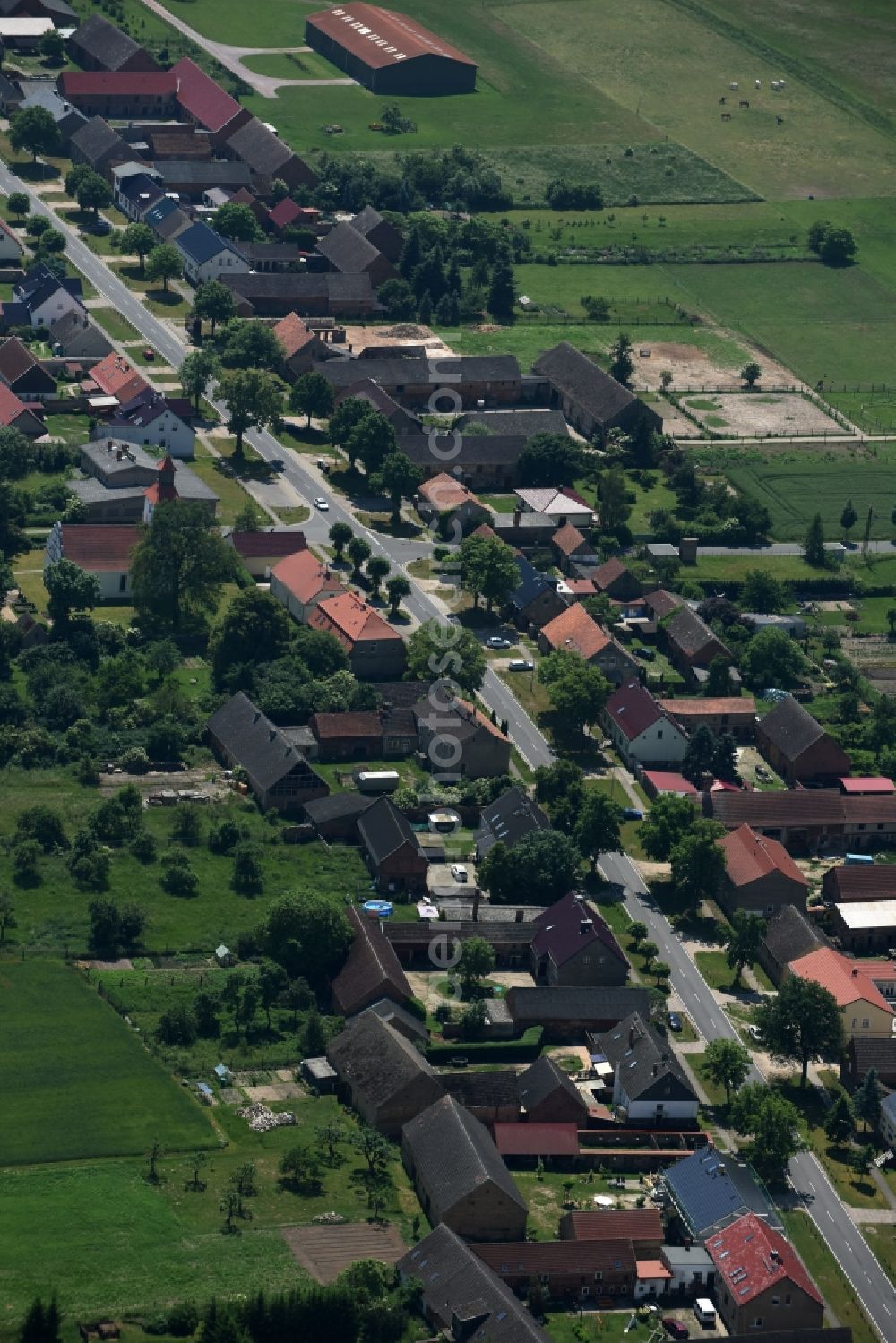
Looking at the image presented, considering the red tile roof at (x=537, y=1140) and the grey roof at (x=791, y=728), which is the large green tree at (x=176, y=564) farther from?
the red tile roof at (x=537, y=1140)

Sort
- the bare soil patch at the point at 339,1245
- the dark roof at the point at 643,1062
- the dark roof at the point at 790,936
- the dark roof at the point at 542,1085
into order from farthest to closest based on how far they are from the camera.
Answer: the dark roof at the point at 790,936 < the dark roof at the point at 643,1062 < the dark roof at the point at 542,1085 < the bare soil patch at the point at 339,1245

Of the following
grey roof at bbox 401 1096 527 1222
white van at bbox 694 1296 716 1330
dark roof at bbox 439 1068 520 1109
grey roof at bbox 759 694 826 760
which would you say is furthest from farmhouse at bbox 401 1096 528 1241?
grey roof at bbox 759 694 826 760

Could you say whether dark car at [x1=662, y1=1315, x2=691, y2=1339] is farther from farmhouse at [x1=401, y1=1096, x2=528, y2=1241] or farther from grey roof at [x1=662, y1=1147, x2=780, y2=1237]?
farmhouse at [x1=401, y1=1096, x2=528, y2=1241]

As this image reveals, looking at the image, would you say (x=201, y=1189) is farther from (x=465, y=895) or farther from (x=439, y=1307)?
(x=465, y=895)

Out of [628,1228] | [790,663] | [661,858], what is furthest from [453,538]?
[628,1228]

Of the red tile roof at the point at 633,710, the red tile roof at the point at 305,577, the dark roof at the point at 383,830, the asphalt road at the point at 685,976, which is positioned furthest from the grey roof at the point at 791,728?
the red tile roof at the point at 305,577

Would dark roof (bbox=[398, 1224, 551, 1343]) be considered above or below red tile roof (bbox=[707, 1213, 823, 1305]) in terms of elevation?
above
